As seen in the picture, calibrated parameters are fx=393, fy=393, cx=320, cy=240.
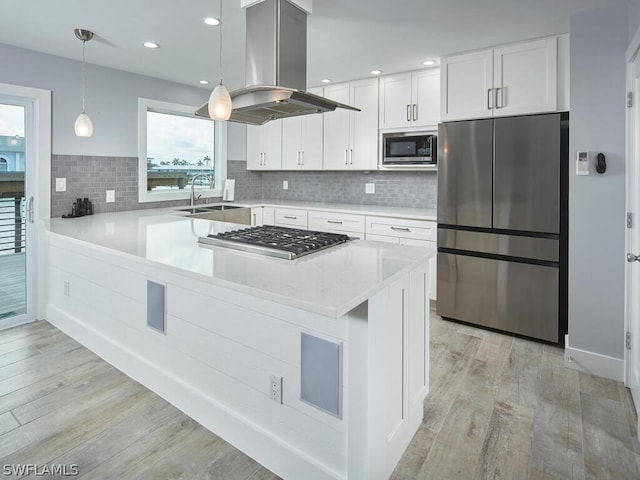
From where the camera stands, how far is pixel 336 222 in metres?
4.22

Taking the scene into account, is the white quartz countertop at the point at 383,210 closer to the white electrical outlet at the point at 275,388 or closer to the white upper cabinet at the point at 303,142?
the white upper cabinet at the point at 303,142

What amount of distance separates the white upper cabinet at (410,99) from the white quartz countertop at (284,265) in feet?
7.15

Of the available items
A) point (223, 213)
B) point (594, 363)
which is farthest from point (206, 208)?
point (594, 363)

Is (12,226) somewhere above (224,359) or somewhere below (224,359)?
above

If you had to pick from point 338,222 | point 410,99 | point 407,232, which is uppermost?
point 410,99

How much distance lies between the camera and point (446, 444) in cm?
189

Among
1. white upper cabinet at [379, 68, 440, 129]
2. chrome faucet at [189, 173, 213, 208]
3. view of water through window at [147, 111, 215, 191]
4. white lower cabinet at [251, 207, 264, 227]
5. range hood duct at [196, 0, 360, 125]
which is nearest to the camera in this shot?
range hood duct at [196, 0, 360, 125]

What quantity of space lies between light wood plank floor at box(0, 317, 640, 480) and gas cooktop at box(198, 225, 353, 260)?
95 cm

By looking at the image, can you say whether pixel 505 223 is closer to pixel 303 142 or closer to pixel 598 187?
pixel 598 187

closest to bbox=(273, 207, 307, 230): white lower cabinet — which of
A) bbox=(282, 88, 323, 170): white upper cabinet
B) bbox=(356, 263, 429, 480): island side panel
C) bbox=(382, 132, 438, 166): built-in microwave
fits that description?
bbox=(282, 88, 323, 170): white upper cabinet

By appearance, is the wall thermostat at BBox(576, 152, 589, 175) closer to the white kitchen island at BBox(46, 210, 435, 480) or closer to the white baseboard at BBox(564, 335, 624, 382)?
the white baseboard at BBox(564, 335, 624, 382)

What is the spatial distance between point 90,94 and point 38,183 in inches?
38.6

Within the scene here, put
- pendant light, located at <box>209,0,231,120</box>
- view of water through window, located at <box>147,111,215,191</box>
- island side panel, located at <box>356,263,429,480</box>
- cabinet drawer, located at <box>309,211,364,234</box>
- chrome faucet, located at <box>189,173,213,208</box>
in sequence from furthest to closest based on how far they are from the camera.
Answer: chrome faucet, located at <box>189,173,213,208</box>, view of water through window, located at <box>147,111,215,191</box>, cabinet drawer, located at <box>309,211,364,234</box>, pendant light, located at <box>209,0,231,120</box>, island side panel, located at <box>356,263,429,480</box>

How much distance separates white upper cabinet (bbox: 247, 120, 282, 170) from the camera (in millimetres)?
5113
